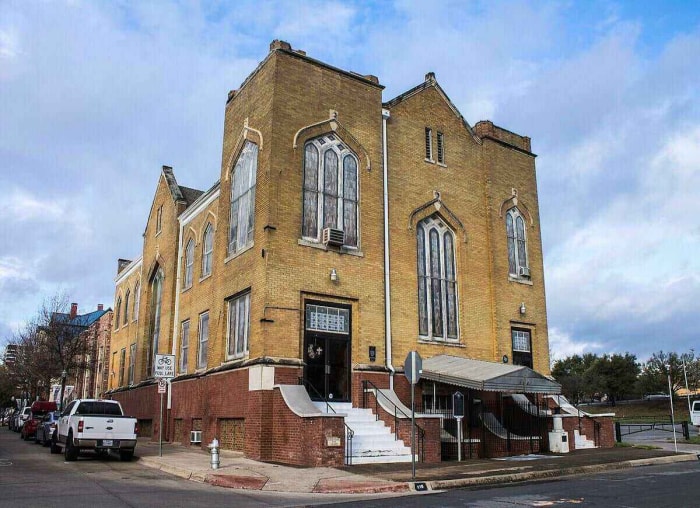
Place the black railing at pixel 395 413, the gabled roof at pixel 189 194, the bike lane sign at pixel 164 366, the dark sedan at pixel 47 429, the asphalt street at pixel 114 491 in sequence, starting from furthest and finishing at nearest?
the gabled roof at pixel 189 194 < the dark sedan at pixel 47 429 < the bike lane sign at pixel 164 366 < the black railing at pixel 395 413 < the asphalt street at pixel 114 491

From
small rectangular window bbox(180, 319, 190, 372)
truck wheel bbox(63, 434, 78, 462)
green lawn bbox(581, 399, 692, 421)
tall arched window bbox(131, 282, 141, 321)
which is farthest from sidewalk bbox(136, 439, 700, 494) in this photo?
green lawn bbox(581, 399, 692, 421)

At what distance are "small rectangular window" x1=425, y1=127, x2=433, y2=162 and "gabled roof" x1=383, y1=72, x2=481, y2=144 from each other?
1.45 metres

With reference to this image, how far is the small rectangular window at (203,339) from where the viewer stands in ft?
79.9

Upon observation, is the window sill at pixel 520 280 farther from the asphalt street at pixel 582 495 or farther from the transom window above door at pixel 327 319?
the asphalt street at pixel 582 495

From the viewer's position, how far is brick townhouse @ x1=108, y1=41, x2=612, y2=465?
60.5ft

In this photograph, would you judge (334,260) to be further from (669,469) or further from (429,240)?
(669,469)

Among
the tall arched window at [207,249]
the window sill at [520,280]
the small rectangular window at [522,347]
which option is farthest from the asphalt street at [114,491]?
the window sill at [520,280]

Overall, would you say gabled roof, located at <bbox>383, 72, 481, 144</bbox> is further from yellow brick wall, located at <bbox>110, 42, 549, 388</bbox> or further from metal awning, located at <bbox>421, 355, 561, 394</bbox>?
metal awning, located at <bbox>421, 355, 561, 394</bbox>

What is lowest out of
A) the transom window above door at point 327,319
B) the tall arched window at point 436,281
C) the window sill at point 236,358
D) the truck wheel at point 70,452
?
the truck wheel at point 70,452

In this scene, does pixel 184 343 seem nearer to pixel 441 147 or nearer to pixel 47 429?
pixel 47 429

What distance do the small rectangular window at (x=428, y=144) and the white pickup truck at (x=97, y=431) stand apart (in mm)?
13457

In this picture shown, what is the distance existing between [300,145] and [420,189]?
16.7ft

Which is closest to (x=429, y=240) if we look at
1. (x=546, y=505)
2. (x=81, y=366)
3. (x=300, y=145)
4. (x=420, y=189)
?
(x=420, y=189)

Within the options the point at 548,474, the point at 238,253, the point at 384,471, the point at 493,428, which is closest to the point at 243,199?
the point at 238,253
